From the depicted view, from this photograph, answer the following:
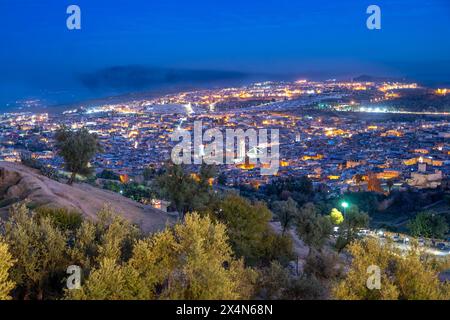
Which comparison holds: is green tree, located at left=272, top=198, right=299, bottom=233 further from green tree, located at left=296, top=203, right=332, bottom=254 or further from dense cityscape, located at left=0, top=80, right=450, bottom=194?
dense cityscape, located at left=0, top=80, right=450, bottom=194

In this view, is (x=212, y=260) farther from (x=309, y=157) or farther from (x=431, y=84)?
(x=431, y=84)

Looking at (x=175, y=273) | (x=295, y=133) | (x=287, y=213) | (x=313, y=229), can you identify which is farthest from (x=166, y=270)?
(x=295, y=133)

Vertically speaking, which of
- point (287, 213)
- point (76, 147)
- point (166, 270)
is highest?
point (76, 147)

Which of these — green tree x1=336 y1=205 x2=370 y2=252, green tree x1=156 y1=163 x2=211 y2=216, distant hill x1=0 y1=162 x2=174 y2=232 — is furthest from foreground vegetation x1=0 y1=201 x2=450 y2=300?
green tree x1=336 y1=205 x2=370 y2=252

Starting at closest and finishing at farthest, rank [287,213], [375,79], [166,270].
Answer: [166,270]
[287,213]
[375,79]

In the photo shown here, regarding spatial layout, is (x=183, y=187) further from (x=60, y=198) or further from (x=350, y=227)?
(x=350, y=227)

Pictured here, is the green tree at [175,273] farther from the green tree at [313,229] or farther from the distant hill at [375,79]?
the distant hill at [375,79]
